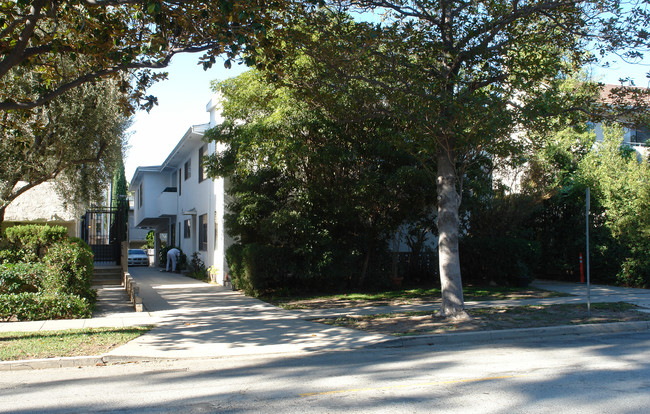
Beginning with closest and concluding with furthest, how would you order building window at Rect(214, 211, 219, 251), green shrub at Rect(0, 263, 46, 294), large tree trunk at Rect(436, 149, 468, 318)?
large tree trunk at Rect(436, 149, 468, 318)
green shrub at Rect(0, 263, 46, 294)
building window at Rect(214, 211, 219, 251)

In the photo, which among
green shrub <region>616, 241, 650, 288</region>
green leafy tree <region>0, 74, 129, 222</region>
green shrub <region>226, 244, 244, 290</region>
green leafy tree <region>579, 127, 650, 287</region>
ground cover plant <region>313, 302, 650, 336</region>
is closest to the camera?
ground cover plant <region>313, 302, 650, 336</region>

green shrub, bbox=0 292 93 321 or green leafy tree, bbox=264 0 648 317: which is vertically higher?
green leafy tree, bbox=264 0 648 317

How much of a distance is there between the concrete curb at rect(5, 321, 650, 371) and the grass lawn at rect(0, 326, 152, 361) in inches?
10.3

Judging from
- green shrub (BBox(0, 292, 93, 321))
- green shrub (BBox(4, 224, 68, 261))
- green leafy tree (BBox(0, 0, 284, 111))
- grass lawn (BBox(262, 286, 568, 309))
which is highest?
green leafy tree (BBox(0, 0, 284, 111))

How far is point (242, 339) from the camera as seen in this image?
10.3 meters

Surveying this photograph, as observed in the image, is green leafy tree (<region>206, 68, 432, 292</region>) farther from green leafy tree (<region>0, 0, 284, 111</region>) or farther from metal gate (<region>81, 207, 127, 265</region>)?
metal gate (<region>81, 207, 127, 265</region>)

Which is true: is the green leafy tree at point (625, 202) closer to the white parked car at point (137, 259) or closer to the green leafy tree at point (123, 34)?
the green leafy tree at point (123, 34)

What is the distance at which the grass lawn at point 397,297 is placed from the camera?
14.8 meters

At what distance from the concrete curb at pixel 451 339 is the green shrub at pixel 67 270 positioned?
464 centimetres

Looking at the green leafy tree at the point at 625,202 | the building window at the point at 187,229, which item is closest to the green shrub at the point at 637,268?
the green leafy tree at the point at 625,202

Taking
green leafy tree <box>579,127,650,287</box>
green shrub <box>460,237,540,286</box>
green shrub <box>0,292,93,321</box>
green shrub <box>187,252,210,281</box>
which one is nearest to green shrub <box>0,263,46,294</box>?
green shrub <box>0,292,93,321</box>

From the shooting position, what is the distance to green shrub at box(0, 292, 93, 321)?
12.1 meters

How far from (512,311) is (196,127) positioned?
46.9 feet

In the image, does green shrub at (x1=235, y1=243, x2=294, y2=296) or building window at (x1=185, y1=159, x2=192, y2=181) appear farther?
building window at (x1=185, y1=159, x2=192, y2=181)
